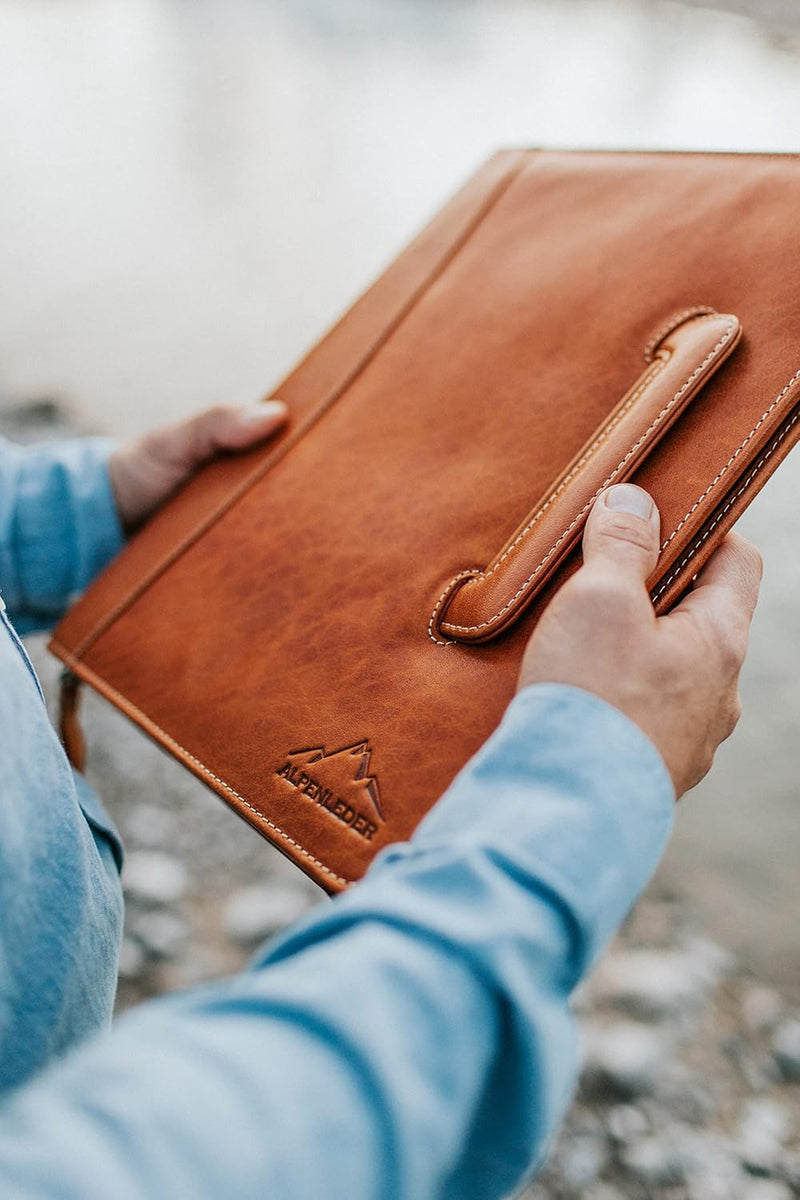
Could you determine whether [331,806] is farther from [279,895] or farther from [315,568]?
[279,895]

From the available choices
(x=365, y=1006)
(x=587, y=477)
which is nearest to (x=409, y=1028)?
(x=365, y=1006)

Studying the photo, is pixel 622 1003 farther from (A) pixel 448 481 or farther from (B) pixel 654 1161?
(A) pixel 448 481

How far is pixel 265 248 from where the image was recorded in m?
1.68

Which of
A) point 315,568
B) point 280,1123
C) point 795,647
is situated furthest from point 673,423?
point 795,647

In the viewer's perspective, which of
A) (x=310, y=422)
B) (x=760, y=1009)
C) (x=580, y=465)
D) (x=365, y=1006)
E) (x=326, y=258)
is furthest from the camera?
(x=326, y=258)

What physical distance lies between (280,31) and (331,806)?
191 centimetres

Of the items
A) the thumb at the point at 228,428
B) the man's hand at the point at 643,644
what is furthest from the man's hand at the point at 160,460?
the man's hand at the point at 643,644

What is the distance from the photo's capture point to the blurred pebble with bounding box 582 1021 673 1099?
Result: 32.2 inches

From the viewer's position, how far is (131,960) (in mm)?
917

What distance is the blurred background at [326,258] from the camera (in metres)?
0.89

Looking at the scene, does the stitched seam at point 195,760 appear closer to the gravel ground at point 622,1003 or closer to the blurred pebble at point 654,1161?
the gravel ground at point 622,1003

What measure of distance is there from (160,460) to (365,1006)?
1.88 feet

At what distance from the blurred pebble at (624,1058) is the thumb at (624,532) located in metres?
0.61

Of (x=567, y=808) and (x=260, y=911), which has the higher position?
(x=567, y=808)
